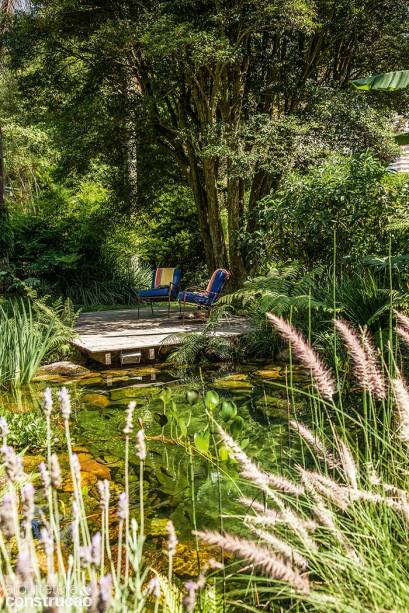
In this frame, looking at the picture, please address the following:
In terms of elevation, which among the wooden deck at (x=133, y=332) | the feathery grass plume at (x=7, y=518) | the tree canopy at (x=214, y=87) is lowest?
the wooden deck at (x=133, y=332)

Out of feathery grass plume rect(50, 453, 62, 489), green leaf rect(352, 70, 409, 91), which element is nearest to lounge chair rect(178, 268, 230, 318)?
green leaf rect(352, 70, 409, 91)

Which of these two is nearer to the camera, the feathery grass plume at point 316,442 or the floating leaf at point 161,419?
the feathery grass plume at point 316,442

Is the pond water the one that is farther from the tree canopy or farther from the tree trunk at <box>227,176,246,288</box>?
the tree trunk at <box>227,176,246,288</box>

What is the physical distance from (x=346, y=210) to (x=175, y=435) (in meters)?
4.40

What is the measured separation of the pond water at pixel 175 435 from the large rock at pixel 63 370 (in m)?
0.13

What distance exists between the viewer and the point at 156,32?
8.36 m

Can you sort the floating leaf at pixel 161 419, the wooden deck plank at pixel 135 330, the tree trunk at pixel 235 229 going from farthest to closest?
1. the tree trunk at pixel 235 229
2. the wooden deck plank at pixel 135 330
3. the floating leaf at pixel 161 419

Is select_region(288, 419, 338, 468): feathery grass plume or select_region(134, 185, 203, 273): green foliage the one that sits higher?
select_region(134, 185, 203, 273): green foliage

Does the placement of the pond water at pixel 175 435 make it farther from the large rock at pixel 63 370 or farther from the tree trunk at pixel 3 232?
the tree trunk at pixel 3 232

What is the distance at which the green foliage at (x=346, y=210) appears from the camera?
7297mm

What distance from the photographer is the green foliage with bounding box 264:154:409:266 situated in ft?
23.9

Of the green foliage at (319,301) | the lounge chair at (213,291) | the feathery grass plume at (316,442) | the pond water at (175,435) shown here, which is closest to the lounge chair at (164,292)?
the lounge chair at (213,291)

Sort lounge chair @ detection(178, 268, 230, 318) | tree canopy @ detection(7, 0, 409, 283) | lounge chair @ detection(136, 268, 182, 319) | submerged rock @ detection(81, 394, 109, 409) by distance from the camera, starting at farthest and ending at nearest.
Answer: lounge chair @ detection(136, 268, 182, 319)
tree canopy @ detection(7, 0, 409, 283)
lounge chair @ detection(178, 268, 230, 318)
submerged rock @ detection(81, 394, 109, 409)

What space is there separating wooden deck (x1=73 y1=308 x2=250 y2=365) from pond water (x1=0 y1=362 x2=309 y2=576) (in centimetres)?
27
